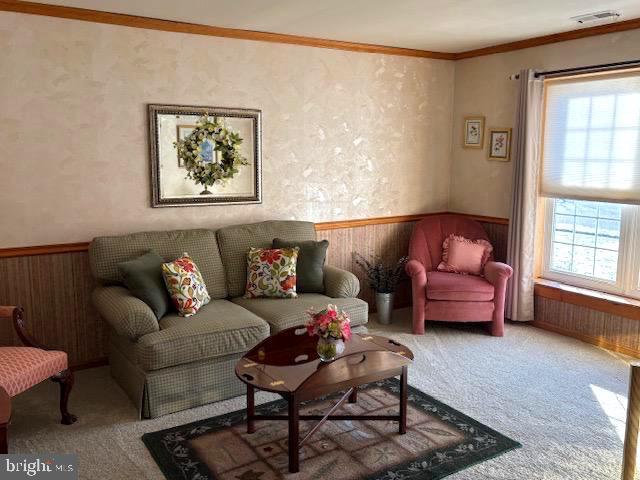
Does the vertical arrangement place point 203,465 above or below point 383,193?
below

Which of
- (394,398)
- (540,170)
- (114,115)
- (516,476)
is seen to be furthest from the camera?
(540,170)

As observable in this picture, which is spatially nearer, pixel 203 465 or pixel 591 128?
pixel 203 465

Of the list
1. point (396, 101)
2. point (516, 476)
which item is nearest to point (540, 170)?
point (396, 101)

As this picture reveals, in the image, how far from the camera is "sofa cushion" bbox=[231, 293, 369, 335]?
389 centimetres

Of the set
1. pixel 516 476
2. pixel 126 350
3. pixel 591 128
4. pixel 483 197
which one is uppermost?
pixel 591 128

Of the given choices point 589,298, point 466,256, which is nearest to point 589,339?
point 589,298

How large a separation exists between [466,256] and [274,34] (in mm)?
2539

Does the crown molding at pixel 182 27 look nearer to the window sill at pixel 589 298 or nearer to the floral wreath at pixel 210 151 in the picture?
the floral wreath at pixel 210 151

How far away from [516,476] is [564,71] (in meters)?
3.36

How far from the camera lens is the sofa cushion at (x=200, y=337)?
3359 millimetres

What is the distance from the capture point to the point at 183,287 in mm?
3824

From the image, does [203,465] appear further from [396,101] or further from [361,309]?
[396,101]

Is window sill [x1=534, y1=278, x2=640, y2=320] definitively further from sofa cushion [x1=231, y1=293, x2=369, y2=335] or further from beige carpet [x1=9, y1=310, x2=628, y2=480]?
sofa cushion [x1=231, y1=293, x2=369, y2=335]

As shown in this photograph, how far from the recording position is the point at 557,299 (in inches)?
198
